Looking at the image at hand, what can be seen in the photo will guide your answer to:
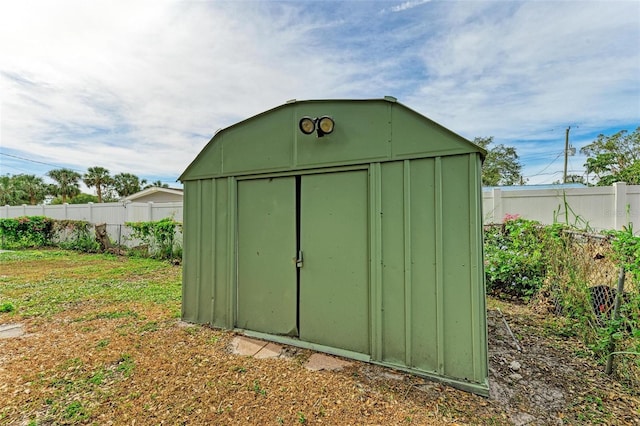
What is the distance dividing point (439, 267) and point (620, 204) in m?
7.86

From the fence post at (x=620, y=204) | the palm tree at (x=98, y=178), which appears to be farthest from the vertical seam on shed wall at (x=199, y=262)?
the palm tree at (x=98, y=178)

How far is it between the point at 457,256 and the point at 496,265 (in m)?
3.19

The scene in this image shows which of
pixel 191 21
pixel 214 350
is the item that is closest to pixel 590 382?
pixel 214 350

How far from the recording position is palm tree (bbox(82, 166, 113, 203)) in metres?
27.4

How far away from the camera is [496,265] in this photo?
15.5 ft

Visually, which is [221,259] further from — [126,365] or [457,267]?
[457,267]

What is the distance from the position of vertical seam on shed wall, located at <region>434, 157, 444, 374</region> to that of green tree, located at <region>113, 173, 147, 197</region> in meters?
35.7

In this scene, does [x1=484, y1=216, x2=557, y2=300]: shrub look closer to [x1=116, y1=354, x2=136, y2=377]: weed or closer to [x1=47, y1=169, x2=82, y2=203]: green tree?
[x1=116, y1=354, x2=136, y2=377]: weed

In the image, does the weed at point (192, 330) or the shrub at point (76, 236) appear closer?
the weed at point (192, 330)

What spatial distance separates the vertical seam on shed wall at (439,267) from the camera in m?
2.28

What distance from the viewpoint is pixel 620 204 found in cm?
675

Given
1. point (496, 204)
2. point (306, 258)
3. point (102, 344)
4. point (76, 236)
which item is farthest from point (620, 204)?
point (76, 236)

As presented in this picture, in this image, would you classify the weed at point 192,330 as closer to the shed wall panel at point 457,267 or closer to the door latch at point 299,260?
the door latch at point 299,260

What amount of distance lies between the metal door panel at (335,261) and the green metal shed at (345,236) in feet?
0.04
